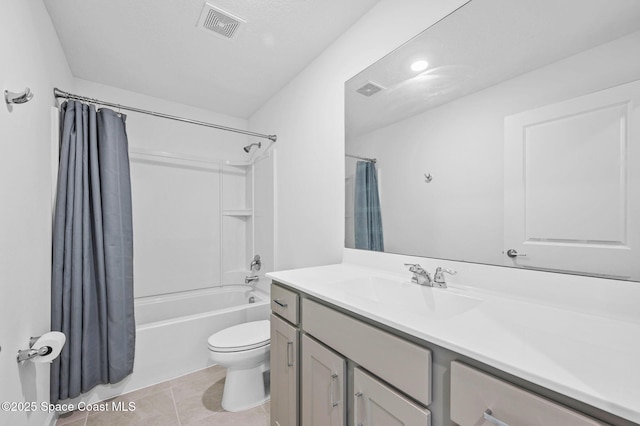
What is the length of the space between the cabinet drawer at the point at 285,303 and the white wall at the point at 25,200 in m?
1.01

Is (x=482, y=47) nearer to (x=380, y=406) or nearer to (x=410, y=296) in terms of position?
(x=410, y=296)

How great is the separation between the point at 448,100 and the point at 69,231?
2340 mm

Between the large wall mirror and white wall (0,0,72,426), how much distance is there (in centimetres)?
159

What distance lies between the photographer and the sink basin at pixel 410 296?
973 millimetres

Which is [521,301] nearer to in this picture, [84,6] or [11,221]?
[11,221]

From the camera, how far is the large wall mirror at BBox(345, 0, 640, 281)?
76 centimetres

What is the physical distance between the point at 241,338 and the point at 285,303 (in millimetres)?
789

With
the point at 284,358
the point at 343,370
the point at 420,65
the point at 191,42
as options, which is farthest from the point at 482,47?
the point at 191,42

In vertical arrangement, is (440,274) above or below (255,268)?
above

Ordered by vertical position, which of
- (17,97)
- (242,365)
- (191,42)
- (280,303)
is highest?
(191,42)

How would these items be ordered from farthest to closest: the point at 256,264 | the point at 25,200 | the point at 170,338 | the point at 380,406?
the point at 256,264
the point at 170,338
the point at 25,200
the point at 380,406

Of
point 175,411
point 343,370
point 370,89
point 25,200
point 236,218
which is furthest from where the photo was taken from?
point 236,218

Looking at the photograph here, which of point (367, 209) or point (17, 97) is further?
point (367, 209)

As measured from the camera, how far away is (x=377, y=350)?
0.81 meters
